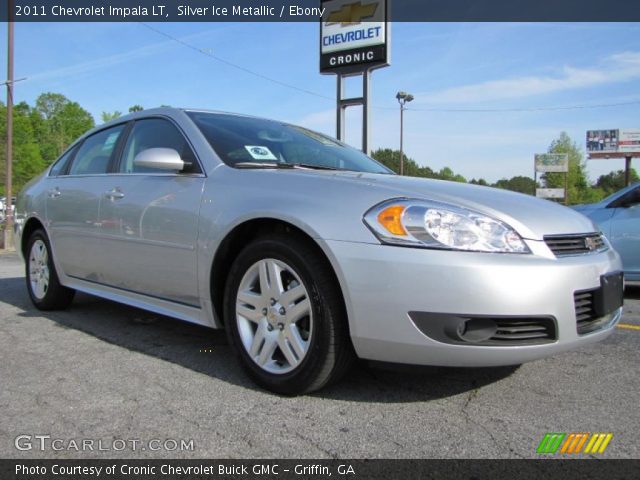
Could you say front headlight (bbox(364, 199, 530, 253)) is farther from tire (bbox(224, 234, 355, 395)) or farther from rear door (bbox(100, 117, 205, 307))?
rear door (bbox(100, 117, 205, 307))

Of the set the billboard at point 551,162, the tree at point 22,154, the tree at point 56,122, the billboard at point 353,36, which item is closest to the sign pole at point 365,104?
the billboard at point 353,36

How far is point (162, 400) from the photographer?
2494mm

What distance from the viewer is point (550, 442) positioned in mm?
2064

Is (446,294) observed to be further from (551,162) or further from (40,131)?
(40,131)

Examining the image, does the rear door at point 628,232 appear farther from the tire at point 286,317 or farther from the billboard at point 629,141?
the billboard at point 629,141

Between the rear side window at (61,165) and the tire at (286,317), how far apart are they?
102 inches

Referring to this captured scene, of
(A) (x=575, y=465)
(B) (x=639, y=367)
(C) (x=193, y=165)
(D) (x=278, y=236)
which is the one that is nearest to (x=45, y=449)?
(D) (x=278, y=236)

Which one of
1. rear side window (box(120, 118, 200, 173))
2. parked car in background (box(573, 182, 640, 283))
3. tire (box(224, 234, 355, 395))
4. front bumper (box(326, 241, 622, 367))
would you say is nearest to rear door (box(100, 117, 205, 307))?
rear side window (box(120, 118, 200, 173))

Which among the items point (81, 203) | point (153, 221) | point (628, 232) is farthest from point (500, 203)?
point (628, 232)

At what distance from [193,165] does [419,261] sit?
61.3 inches

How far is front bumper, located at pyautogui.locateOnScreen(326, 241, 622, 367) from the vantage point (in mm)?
2129

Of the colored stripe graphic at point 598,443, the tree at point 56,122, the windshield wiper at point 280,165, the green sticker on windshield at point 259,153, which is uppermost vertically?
the tree at point 56,122

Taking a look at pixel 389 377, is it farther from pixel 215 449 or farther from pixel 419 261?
pixel 215 449

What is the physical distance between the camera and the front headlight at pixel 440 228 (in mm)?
2199
